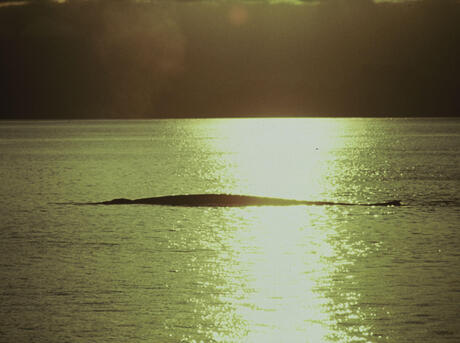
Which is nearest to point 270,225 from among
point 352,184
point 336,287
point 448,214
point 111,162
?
point 448,214

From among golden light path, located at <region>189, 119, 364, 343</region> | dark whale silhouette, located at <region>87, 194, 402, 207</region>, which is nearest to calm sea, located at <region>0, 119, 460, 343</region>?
golden light path, located at <region>189, 119, 364, 343</region>

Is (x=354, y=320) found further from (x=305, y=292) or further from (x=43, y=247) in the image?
(x=43, y=247)

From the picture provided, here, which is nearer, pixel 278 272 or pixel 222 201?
pixel 278 272

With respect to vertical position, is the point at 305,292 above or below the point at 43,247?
below

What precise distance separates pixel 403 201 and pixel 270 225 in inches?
890

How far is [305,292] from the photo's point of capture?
33.0 meters

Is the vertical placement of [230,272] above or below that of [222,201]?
below

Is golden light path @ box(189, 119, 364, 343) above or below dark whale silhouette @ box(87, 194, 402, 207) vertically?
below

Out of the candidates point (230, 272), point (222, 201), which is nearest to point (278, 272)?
point (230, 272)

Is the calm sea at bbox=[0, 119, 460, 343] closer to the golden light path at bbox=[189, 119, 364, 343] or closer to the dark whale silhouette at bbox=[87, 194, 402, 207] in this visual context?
the golden light path at bbox=[189, 119, 364, 343]

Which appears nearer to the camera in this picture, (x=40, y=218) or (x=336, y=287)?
(x=336, y=287)

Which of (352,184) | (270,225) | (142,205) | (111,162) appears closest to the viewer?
(270,225)

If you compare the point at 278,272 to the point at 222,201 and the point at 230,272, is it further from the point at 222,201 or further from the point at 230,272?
the point at 222,201

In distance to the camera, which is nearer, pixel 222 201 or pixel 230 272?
pixel 230 272
